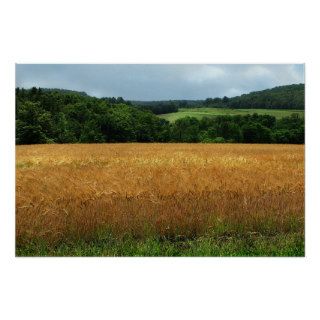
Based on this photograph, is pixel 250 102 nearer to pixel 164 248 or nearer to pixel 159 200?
pixel 159 200

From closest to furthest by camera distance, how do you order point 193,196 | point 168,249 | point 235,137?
point 168,249, point 193,196, point 235,137

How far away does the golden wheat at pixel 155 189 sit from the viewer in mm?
5633

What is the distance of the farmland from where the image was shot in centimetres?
552

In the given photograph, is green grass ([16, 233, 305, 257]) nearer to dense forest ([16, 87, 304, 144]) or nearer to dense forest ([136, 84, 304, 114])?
dense forest ([16, 87, 304, 144])

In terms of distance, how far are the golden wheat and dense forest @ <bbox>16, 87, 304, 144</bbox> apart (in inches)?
4.9

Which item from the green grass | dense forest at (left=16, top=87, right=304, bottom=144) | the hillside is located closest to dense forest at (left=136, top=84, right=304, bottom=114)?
the hillside


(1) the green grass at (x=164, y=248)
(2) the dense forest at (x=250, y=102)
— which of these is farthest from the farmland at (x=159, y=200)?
(2) the dense forest at (x=250, y=102)

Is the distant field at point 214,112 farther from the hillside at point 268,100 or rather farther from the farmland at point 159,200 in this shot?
the farmland at point 159,200

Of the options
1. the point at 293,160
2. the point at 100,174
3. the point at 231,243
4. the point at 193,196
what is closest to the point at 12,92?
the point at 100,174

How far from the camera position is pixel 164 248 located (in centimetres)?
547

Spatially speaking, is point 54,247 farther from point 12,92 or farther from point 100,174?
point 12,92

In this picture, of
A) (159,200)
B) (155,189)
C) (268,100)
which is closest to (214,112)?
(268,100)

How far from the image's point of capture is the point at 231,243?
5527 mm
